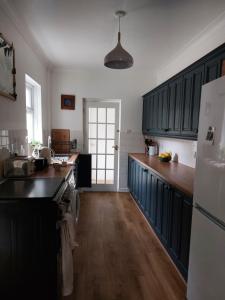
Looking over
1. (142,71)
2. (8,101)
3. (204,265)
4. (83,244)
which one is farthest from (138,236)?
(142,71)

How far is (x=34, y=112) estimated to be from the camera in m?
3.53

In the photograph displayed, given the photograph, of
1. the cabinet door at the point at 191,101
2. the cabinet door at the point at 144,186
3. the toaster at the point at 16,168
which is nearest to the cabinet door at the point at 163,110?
the cabinet door at the point at 191,101

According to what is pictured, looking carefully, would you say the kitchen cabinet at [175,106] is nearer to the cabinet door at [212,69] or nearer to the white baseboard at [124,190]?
the cabinet door at [212,69]

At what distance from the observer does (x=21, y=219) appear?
1412 mm

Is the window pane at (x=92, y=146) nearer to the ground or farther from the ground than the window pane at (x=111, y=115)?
nearer to the ground

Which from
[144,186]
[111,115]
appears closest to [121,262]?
[144,186]

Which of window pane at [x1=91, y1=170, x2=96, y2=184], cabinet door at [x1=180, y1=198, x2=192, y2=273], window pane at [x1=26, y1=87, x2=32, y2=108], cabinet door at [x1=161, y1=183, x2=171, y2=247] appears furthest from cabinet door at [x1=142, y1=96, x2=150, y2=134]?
cabinet door at [x1=180, y1=198, x2=192, y2=273]

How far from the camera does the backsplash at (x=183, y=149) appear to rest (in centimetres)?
288

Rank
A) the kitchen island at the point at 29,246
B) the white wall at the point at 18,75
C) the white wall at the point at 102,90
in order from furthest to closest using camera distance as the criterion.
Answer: the white wall at the point at 102,90 < the white wall at the point at 18,75 < the kitchen island at the point at 29,246

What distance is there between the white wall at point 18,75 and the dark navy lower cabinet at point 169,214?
1840mm

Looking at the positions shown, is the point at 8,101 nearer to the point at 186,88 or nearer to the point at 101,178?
the point at 186,88

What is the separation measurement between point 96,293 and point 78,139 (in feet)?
10.1

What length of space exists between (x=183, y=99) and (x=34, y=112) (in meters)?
2.46

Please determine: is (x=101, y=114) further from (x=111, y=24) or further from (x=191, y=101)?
(x=191, y=101)
